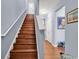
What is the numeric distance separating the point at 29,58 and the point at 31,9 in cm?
954

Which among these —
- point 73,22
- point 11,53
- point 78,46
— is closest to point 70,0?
point 73,22

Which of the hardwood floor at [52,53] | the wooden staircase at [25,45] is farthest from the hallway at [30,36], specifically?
the hardwood floor at [52,53]

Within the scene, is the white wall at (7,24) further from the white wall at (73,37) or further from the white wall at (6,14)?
the white wall at (73,37)

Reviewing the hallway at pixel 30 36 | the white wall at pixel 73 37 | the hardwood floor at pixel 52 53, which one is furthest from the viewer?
the hardwood floor at pixel 52 53

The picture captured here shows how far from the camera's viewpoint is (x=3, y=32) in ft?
10.8

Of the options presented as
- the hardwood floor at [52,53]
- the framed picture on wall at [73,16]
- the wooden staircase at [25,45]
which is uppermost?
the framed picture on wall at [73,16]

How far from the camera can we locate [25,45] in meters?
4.62

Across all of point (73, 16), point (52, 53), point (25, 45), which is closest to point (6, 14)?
point (25, 45)

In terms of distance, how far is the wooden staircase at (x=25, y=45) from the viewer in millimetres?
4020

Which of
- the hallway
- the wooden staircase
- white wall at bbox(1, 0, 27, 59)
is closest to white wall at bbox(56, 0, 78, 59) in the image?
the hallway

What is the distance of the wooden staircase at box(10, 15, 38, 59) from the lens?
4020 mm

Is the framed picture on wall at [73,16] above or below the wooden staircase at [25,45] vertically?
above

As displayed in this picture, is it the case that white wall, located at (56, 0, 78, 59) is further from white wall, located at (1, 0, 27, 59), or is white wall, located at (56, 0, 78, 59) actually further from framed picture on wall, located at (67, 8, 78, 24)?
white wall, located at (1, 0, 27, 59)

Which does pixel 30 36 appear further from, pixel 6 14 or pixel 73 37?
pixel 73 37
